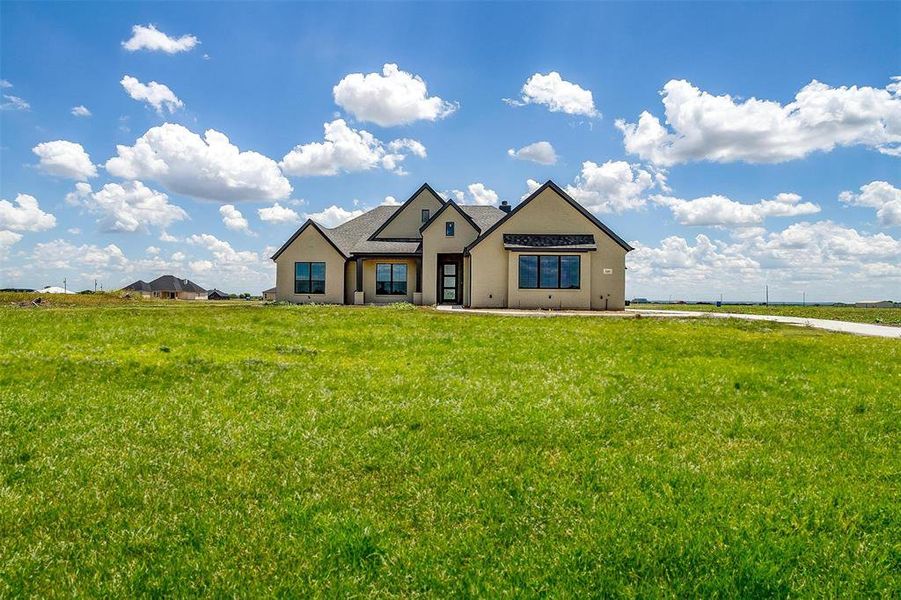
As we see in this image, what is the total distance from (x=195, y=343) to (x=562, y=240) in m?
25.1

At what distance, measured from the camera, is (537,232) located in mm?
35906

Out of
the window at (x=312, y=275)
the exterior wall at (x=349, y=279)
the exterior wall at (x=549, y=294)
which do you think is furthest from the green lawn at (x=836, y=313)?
the window at (x=312, y=275)

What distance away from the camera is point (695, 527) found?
5164 millimetres

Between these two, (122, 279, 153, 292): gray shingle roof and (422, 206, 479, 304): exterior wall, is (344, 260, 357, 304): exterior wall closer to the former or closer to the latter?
(422, 206, 479, 304): exterior wall

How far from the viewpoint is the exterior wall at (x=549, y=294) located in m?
34.6

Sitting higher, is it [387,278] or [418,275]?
[418,275]

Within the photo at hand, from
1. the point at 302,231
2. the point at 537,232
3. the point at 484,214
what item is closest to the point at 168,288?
the point at 302,231

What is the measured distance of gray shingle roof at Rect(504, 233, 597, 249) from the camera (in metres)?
34.3

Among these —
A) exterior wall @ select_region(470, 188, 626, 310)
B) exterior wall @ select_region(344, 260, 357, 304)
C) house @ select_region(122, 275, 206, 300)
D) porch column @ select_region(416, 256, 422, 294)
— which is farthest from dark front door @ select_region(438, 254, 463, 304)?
house @ select_region(122, 275, 206, 300)

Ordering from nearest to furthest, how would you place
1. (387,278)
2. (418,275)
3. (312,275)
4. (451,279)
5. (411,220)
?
1. (451,279)
2. (418,275)
3. (387,278)
4. (312,275)
5. (411,220)

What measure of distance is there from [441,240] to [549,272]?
8005 millimetres

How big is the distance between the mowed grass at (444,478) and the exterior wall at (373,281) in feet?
89.3

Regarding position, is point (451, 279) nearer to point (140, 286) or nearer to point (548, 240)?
point (548, 240)

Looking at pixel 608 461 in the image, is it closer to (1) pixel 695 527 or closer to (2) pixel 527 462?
(2) pixel 527 462
